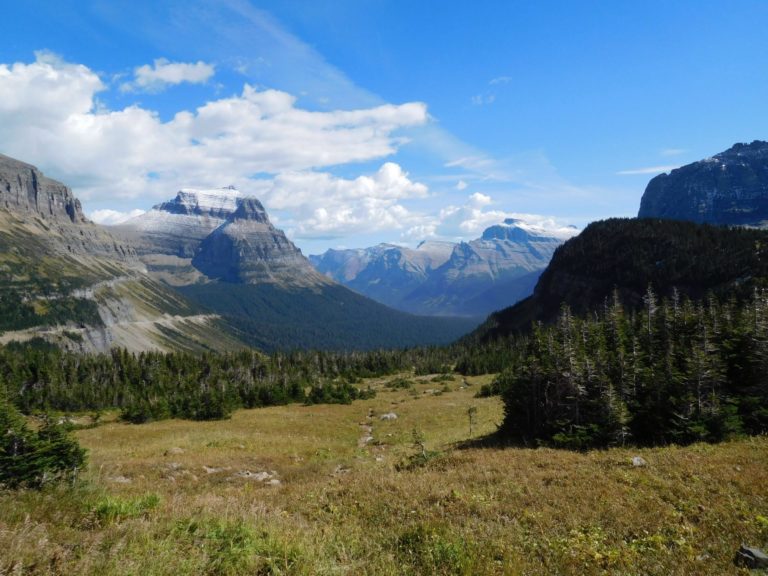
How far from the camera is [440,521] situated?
38.3 feet

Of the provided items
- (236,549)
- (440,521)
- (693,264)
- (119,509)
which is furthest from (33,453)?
(693,264)

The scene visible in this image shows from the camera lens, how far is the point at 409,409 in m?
67.4

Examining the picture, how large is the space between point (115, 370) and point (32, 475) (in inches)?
5805

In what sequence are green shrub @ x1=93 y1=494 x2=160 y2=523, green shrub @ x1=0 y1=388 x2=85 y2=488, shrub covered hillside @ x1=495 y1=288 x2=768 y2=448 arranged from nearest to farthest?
1. green shrub @ x1=93 y1=494 x2=160 y2=523
2. green shrub @ x1=0 y1=388 x2=85 y2=488
3. shrub covered hillside @ x1=495 y1=288 x2=768 y2=448

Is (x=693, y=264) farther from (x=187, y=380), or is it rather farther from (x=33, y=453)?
(x=33, y=453)

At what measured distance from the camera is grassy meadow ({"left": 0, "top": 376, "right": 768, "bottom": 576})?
8070mm

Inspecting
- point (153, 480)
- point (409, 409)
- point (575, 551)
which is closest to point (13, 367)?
point (409, 409)

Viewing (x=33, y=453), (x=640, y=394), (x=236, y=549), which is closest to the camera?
(x=236, y=549)

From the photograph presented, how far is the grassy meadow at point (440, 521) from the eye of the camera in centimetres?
807

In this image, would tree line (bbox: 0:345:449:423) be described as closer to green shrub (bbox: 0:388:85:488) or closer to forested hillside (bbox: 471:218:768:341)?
green shrub (bbox: 0:388:85:488)

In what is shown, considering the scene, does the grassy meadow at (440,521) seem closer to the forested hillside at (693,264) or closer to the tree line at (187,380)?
the tree line at (187,380)

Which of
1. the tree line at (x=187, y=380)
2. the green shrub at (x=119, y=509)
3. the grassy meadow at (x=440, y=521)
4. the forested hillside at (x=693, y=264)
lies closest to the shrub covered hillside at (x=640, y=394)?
the grassy meadow at (x=440, y=521)

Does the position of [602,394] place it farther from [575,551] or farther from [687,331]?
[687,331]

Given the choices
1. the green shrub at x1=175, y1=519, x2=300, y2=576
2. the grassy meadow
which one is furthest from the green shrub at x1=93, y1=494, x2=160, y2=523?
the green shrub at x1=175, y1=519, x2=300, y2=576
